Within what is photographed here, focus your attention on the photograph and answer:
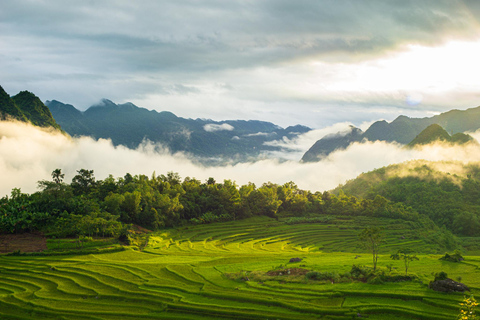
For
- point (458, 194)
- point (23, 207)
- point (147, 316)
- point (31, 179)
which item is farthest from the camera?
point (31, 179)

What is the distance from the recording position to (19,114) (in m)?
146

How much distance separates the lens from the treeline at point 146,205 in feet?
228

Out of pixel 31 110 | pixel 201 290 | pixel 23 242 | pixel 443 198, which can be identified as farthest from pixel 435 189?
pixel 31 110

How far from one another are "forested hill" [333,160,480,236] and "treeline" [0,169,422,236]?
570 inches

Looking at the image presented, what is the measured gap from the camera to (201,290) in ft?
125

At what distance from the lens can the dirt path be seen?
195ft

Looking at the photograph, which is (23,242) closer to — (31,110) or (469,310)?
(469,310)

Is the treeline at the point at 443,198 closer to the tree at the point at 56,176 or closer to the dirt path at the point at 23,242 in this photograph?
the dirt path at the point at 23,242

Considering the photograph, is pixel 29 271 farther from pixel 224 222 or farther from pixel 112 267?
pixel 224 222

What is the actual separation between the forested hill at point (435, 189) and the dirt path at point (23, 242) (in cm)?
10669

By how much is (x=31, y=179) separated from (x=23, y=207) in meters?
112

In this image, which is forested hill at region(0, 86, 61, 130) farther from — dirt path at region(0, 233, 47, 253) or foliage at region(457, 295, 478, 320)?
foliage at region(457, 295, 478, 320)

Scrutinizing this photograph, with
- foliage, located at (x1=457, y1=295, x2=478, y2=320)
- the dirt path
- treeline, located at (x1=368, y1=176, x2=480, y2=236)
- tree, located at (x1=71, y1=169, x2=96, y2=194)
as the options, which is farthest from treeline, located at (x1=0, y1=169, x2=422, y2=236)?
foliage, located at (x1=457, y1=295, x2=478, y2=320)

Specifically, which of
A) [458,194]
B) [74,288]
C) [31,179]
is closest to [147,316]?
[74,288]
